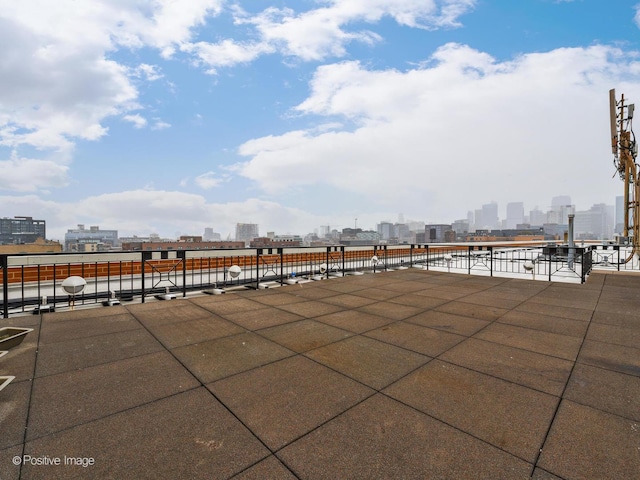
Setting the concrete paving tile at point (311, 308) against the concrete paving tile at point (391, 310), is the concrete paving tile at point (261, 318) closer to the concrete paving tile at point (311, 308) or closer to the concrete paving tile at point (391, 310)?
the concrete paving tile at point (311, 308)

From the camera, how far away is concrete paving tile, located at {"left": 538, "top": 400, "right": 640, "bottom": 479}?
2217mm

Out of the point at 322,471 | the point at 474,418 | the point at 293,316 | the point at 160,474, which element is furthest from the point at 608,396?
the point at 293,316

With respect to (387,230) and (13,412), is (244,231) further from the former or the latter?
(13,412)

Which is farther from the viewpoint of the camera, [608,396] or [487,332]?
[487,332]

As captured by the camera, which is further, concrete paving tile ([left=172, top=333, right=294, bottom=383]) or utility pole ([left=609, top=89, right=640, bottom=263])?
utility pole ([left=609, top=89, right=640, bottom=263])

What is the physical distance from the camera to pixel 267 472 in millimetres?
2176

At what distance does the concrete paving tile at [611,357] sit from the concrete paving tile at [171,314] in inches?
267

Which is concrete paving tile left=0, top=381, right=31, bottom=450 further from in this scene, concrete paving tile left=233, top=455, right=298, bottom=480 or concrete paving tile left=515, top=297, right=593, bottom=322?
concrete paving tile left=515, top=297, right=593, bottom=322

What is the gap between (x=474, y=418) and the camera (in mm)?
2836

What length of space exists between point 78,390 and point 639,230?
32.7m

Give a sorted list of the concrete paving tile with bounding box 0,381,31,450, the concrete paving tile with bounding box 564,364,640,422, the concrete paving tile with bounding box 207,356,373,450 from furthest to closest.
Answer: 1. the concrete paving tile with bounding box 564,364,640,422
2. the concrete paving tile with bounding box 207,356,373,450
3. the concrete paving tile with bounding box 0,381,31,450

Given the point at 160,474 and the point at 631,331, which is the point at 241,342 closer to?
the point at 160,474

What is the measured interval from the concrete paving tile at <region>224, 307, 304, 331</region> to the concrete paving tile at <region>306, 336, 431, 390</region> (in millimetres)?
1669

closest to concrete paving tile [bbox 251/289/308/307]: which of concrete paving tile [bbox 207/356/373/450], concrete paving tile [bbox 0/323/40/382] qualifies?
concrete paving tile [bbox 207/356/373/450]
